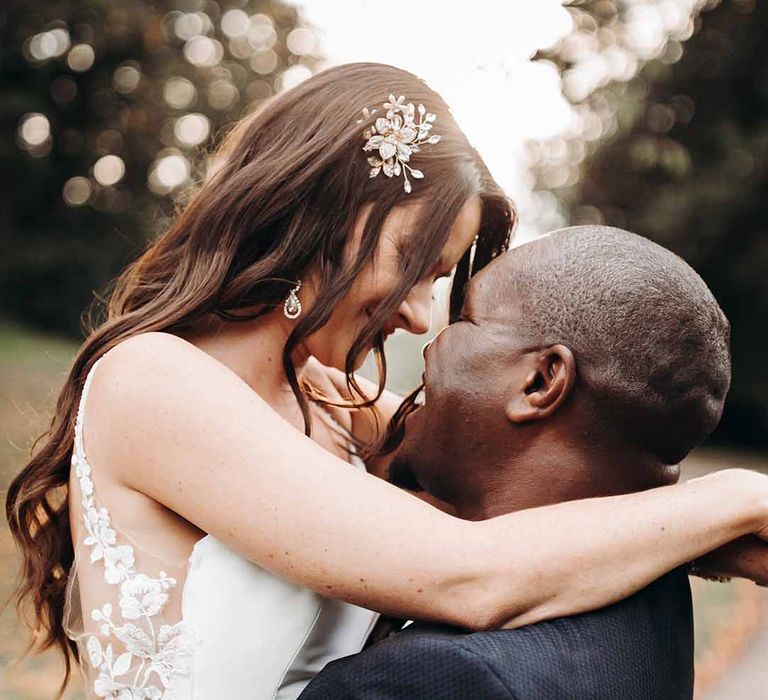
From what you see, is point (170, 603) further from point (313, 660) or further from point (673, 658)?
point (673, 658)

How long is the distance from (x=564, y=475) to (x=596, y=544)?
0.23 metres

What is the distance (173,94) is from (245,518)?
16.1 m

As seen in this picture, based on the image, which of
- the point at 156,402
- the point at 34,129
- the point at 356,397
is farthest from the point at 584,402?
the point at 34,129

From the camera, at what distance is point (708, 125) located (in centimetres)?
1609

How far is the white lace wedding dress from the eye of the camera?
2.22 metres

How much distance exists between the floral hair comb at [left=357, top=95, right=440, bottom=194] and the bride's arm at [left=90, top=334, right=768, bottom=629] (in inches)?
31.2

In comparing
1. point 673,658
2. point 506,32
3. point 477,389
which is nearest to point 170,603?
point 477,389

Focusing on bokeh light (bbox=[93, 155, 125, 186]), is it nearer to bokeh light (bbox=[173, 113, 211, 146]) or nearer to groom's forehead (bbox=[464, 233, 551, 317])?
bokeh light (bbox=[173, 113, 211, 146])

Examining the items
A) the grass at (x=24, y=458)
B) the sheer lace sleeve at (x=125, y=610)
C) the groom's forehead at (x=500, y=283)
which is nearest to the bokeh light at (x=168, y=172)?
the grass at (x=24, y=458)

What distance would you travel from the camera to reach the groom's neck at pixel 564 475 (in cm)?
206

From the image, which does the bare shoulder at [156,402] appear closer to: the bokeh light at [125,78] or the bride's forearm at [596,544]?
the bride's forearm at [596,544]

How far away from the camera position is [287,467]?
198 centimetres

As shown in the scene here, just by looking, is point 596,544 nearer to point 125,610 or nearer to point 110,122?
point 125,610

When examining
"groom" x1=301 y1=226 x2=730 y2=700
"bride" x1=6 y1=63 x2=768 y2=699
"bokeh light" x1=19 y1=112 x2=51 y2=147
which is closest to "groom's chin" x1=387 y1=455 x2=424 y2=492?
"groom" x1=301 y1=226 x2=730 y2=700
